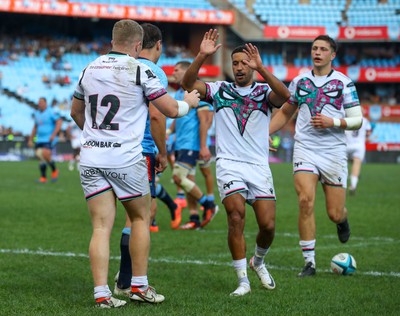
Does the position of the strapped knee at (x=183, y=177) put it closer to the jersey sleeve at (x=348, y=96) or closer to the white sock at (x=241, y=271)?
the jersey sleeve at (x=348, y=96)

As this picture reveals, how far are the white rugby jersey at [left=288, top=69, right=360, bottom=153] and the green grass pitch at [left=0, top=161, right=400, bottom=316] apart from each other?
1.35 m

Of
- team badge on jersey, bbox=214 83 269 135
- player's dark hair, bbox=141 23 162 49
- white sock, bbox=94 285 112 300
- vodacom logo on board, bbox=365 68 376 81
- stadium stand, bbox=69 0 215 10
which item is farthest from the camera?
vodacom logo on board, bbox=365 68 376 81

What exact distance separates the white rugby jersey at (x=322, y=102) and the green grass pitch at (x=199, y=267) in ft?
4.44

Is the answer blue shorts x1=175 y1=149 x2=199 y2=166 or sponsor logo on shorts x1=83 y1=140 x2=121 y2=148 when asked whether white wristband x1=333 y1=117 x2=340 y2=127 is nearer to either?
sponsor logo on shorts x1=83 y1=140 x2=121 y2=148

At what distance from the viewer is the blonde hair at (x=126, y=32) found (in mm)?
6203

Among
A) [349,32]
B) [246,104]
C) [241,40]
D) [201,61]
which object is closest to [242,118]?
[246,104]

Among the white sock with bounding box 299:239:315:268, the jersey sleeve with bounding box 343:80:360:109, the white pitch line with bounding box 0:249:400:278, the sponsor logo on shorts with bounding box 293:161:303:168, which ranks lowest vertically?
the white pitch line with bounding box 0:249:400:278

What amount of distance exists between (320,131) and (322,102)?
13.3 inches

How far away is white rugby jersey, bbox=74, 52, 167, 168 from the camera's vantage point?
6.14 metres

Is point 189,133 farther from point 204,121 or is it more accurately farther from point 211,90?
point 211,90

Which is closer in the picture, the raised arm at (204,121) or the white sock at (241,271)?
the white sock at (241,271)

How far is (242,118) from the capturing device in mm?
7398

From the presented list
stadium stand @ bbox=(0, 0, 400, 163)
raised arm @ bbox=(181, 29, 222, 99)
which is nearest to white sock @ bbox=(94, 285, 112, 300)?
raised arm @ bbox=(181, 29, 222, 99)

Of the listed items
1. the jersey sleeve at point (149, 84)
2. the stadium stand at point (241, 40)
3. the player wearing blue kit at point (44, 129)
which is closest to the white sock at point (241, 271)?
the jersey sleeve at point (149, 84)
